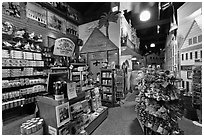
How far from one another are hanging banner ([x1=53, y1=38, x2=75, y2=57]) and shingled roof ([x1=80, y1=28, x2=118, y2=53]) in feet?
3.65

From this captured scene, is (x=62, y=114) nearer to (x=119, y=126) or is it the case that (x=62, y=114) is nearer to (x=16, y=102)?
(x=119, y=126)

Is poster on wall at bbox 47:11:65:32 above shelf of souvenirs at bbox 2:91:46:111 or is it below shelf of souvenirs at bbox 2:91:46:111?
above

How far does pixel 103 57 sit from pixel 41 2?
12.3 ft

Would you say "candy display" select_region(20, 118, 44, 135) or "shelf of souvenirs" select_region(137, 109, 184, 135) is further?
"shelf of souvenirs" select_region(137, 109, 184, 135)

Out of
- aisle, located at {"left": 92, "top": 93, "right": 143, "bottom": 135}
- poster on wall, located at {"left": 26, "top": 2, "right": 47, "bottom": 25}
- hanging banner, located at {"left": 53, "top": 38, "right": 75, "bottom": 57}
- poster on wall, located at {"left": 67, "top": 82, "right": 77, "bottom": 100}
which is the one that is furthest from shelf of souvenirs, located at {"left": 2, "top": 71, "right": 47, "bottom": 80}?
aisle, located at {"left": 92, "top": 93, "right": 143, "bottom": 135}

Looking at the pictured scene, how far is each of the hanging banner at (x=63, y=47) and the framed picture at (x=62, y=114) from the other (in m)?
3.47

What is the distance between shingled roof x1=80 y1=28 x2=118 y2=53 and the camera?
5460mm

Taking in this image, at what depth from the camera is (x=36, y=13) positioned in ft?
13.1

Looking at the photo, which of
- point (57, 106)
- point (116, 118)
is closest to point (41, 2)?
point (57, 106)

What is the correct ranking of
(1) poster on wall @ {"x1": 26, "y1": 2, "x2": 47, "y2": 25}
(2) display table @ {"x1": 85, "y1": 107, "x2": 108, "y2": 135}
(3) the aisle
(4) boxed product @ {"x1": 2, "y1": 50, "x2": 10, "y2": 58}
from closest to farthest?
1. (2) display table @ {"x1": 85, "y1": 107, "x2": 108, "y2": 135}
2. (3) the aisle
3. (4) boxed product @ {"x1": 2, "y1": 50, "x2": 10, "y2": 58}
4. (1) poster on wall @ {"x1": 26, "y1": 2, "x2": 47, "y2": 25}

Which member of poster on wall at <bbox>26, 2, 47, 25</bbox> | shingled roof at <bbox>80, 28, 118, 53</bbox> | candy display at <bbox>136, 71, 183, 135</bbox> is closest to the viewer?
candy display at <bbox>136, 71, 183, 135</bbox>

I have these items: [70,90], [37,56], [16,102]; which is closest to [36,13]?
[37,56]

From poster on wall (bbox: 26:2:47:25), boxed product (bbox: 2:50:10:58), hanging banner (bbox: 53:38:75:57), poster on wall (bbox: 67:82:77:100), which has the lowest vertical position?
poster on wall (bbox: 67:82:77:100)

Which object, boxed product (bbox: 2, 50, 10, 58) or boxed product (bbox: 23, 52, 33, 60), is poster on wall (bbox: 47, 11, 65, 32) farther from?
boxed product (bbox: 2, 50, 10, 58)
